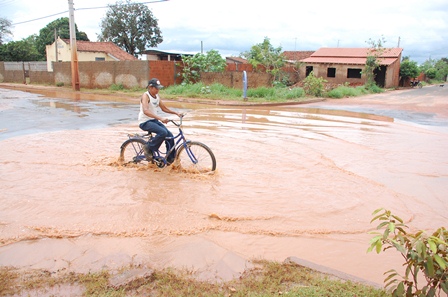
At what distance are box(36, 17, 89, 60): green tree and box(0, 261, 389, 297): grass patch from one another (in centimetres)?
5501

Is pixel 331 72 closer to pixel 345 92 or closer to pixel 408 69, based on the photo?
pixel 408 69

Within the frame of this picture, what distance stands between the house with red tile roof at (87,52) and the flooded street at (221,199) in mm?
31911

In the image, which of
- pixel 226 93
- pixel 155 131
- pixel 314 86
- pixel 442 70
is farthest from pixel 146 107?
pixel 442 70

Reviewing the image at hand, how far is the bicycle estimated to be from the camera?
22.5ft

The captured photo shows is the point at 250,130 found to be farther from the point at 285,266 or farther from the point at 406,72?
the point at 406,72

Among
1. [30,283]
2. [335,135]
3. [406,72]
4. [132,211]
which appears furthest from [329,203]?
[406,72]

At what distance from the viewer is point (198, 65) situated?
2514 centimetres

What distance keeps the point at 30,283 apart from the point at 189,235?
1.87m

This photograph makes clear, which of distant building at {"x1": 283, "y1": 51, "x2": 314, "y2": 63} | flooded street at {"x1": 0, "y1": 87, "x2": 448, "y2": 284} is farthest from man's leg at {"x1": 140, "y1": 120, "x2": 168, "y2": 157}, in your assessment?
distant building at {"x1": 283, "y1": 51, "x2": 314, "y2": 63}

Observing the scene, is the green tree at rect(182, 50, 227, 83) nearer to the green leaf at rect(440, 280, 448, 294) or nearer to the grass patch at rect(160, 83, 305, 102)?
the grass patch at rect(160, 83, 305, 102)

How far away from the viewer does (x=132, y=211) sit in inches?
216

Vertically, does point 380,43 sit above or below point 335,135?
above

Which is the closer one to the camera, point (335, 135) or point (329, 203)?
point (329, 203)

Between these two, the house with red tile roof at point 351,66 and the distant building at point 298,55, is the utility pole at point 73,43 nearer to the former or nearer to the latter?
the house with red tile roof at point 351,66
